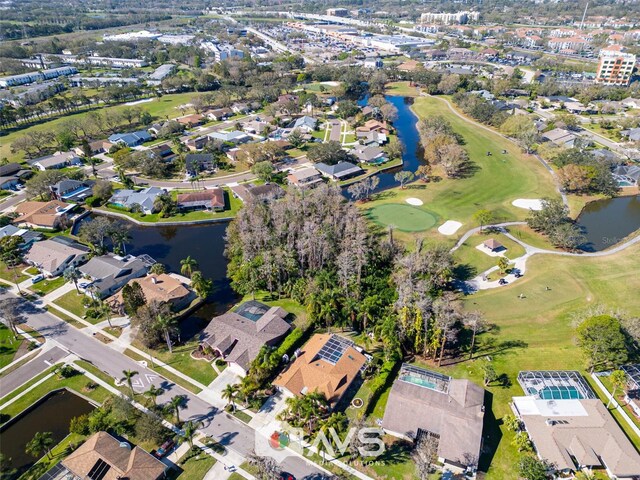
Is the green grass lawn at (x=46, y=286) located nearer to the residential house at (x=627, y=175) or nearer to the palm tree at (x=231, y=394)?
the palm tree at (x=231, y=394)

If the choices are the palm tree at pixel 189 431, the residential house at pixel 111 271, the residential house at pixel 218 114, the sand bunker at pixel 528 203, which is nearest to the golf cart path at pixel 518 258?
the sand bunker at pixel 528 203

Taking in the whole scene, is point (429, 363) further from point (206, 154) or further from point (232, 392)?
point (206, 154)

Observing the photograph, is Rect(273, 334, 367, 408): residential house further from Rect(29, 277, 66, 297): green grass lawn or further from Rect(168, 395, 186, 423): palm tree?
Rect(29, 277, 66, 297): green grass lawn

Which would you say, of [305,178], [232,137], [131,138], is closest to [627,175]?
[305,178]

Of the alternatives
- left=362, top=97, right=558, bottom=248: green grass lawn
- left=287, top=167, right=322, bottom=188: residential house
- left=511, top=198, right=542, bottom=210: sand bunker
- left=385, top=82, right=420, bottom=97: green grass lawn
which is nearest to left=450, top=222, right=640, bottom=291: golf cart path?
left=362, top=97, right=558, bottom=248: green grass lawn

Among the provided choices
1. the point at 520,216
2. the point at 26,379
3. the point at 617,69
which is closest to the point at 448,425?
the point at 26,379

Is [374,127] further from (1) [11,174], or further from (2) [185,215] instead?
(1) [11,174]
